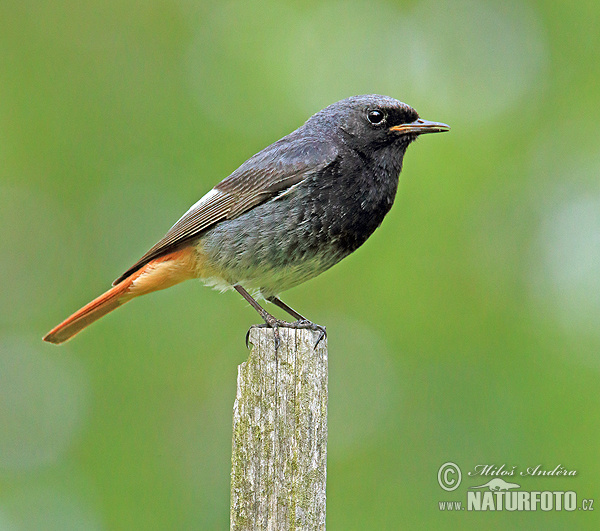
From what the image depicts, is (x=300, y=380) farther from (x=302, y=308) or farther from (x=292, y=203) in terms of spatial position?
(x=302, y=308)

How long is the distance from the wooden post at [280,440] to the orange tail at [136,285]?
6.06 feet

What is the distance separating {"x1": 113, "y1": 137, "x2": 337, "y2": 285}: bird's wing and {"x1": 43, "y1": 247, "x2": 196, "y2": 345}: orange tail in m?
0.07

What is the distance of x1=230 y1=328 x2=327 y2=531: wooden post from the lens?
3.37m

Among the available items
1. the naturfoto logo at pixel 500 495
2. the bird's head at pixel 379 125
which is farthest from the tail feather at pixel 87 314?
the naturfoto logo at pixel 500 495

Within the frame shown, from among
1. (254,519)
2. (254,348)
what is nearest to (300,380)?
(254,348)

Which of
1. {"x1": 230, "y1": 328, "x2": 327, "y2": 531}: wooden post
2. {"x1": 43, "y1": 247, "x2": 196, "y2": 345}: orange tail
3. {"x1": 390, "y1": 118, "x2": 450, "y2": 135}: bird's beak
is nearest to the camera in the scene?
{"x1": 230, "y1": 328, "x2": 327, "y2": 531}: wooden post

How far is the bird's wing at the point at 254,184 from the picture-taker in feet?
16.4

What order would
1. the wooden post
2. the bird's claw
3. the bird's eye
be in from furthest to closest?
the bird's eye < the bird's claw < the wooden post

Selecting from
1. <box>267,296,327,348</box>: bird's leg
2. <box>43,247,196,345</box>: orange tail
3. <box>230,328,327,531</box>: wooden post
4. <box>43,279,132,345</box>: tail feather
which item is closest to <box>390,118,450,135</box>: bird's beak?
<box>267,296,327,348</box>: bird's leg

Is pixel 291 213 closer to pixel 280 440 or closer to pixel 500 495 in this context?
pixel 280 440

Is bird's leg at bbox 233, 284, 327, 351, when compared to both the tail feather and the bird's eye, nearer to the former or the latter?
the tail feather

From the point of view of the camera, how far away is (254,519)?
3.38 m

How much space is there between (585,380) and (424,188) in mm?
2325

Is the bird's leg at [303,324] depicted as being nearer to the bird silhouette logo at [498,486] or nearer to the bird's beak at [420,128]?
the bird's beak at [420,128]
